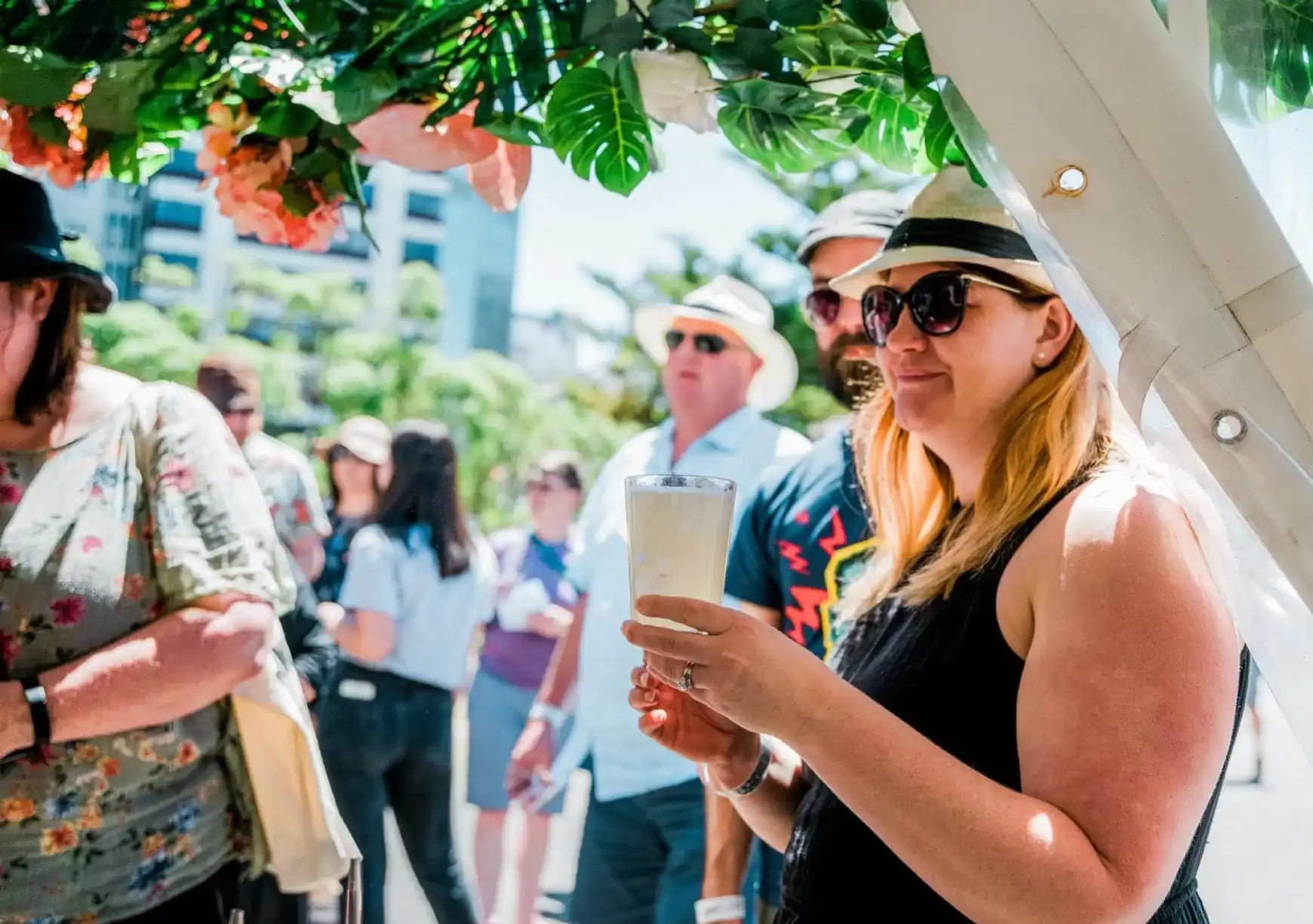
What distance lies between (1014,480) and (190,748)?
44.6 inches

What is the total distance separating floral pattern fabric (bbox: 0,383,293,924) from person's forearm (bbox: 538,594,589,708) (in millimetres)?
2011

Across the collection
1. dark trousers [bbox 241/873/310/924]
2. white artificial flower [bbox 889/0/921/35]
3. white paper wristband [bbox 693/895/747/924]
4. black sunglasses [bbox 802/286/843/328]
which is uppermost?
white artificial flower [bbox 889/0/921/35]

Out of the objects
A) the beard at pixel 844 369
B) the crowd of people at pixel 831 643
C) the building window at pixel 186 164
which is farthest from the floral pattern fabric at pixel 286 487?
the building window at pixel 186 164

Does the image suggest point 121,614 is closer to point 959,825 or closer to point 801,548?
point 959,825

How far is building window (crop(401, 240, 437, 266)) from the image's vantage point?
24.7 meters

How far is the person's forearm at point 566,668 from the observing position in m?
3.67

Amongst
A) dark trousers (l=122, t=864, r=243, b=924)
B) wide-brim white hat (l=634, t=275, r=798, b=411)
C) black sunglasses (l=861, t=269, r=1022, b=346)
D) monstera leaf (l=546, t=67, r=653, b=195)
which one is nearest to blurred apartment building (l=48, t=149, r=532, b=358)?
wide-brim white hat (l=634, t=275, r=798, b=411)

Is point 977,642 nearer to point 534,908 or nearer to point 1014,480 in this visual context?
point 1014,480

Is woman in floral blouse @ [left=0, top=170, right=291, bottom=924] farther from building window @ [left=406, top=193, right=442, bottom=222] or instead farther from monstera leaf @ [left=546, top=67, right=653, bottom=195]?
building window @ [left=406, top=193, right=442, bottom=222]

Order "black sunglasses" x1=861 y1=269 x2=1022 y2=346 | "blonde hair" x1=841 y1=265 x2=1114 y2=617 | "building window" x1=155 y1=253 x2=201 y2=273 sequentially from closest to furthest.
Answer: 1. "blonde hair" x1=841 y1=265 x2=1114 y2=617
2. "black sunglasses" x1=861 y1=269 x2=1022 y2=346
3. "building window" x1=155 y1=253 x2=201 y2=273

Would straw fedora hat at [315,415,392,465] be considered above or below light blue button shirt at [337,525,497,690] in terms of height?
above

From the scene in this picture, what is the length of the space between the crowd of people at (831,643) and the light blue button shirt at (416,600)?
48.9 inches

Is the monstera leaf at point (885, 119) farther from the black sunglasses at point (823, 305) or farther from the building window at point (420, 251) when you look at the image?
the building window at point (420, 251)

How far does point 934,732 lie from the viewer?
123cm
